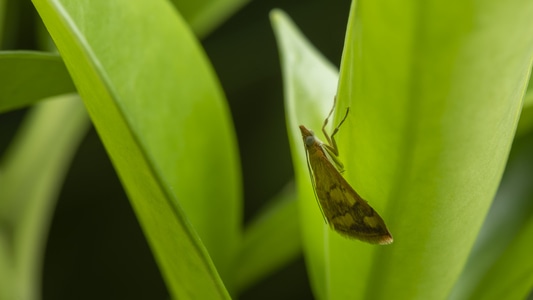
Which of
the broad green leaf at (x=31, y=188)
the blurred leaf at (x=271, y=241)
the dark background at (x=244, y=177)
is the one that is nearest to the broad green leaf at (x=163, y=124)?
the blurred leaf at (x=271, y=241)

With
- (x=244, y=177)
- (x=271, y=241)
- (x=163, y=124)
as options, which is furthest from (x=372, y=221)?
(x=244, y=177)

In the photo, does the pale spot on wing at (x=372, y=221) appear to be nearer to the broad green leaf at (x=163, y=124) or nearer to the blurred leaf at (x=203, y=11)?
the broad green leaf at (x=163, y=124)

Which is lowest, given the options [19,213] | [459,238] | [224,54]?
[459,238]

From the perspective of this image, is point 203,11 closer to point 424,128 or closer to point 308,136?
point 308,136

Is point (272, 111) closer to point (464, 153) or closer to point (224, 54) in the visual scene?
point (224, 54)

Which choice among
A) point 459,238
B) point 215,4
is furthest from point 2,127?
point 459,238
